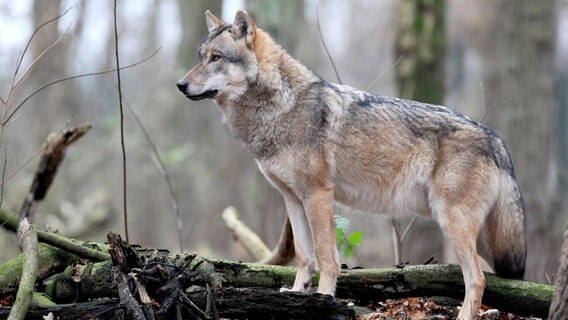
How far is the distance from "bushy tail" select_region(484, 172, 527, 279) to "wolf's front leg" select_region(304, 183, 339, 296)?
1286 mm

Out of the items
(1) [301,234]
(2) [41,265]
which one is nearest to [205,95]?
(1) [301,234]

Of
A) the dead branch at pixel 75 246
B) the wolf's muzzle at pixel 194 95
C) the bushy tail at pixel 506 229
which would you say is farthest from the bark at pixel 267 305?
the wolf's muzzle at pixel 194 95

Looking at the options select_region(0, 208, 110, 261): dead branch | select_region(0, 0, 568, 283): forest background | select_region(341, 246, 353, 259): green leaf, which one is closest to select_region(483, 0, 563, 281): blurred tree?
select_region(0, 0, 568, 283): forest background

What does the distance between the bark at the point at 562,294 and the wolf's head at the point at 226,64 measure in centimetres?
315

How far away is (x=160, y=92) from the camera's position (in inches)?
1024

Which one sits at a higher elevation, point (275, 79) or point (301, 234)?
point (275, 79)

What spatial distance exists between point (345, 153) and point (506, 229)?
1.43m

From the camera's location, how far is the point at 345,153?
627cm

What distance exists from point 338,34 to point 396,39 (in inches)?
1083

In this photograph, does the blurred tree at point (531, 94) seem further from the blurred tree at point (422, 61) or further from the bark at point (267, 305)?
the bark at point (267, 305)

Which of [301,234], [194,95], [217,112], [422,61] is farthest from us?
[217,112]

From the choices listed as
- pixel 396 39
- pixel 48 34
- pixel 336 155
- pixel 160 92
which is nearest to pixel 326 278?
pixel 336 155

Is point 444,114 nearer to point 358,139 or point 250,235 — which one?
point 358,139

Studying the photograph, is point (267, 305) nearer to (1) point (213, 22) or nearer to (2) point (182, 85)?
(2) point (182, 85)
